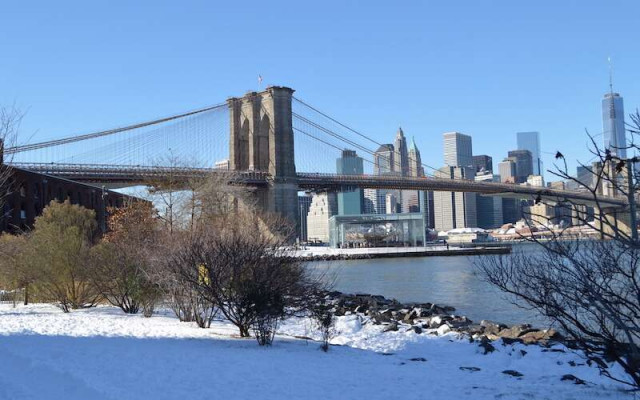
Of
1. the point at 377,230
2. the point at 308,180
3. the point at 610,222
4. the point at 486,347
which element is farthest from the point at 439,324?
the point at 377,230

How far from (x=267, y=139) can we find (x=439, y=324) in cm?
5651

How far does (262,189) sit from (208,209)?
124 feet

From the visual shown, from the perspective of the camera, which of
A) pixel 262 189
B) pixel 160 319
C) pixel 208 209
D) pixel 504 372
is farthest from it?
pixel 262 189

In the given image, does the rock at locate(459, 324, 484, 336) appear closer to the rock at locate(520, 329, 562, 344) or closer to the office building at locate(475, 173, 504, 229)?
the rock at locate(520, 329, 562, 344)

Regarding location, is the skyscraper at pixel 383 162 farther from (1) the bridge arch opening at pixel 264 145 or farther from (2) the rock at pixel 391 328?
(2) the rock at pixel 391 328

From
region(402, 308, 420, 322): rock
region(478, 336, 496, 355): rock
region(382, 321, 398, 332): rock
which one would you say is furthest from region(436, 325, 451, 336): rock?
region(402, 308, 420, 322): rock

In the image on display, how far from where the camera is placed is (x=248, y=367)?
870cm

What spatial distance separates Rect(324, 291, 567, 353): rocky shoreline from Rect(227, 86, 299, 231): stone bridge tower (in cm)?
4329

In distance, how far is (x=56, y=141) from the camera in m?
59.6

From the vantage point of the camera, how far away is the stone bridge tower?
66.2 metres

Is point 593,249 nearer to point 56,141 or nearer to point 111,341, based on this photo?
point 111,341

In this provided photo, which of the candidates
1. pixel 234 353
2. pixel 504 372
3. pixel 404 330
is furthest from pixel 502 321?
pixel 234 353

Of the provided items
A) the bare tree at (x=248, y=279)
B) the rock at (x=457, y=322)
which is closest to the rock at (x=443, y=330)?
the rock at (x=457, y=322)

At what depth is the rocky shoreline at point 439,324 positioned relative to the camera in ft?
42.8
